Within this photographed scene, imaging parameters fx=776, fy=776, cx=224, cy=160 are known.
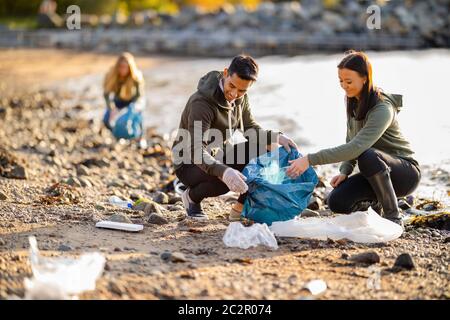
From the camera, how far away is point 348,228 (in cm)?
470

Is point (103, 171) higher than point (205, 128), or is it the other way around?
point (205, 128)

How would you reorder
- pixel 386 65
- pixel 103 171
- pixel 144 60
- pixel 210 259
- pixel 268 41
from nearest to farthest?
1. pixel 210 259
2. pixel 103 171
3. pixel 386 65
4. pixel 144 60
5. pixel 268 41

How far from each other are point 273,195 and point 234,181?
30 cm

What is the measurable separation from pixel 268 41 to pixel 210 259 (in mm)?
15329

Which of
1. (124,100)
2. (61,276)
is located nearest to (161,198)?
(61,276)

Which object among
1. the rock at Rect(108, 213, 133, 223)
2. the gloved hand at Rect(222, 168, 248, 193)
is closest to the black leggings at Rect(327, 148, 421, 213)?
the gloved hand at Rect(222, 168, 248, 193)

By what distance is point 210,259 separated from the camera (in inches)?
163

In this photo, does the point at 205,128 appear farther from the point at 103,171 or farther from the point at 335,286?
the point at 103,171

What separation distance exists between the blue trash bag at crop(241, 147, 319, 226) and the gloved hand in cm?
19

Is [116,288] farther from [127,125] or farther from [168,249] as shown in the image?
[127,125]

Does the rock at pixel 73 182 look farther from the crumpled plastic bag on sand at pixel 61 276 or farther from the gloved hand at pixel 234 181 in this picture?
the crumpled plastic bag on sand at pixel 61 276

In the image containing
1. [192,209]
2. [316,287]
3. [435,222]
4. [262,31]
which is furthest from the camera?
[262,31]
